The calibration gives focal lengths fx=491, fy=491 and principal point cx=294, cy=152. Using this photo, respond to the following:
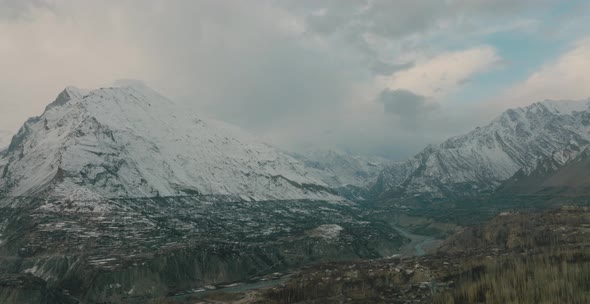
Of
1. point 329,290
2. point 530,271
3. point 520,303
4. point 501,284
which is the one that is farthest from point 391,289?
point 329,290

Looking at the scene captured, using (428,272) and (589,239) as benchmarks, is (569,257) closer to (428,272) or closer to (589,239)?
(428,272)

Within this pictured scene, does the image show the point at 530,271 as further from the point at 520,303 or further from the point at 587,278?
the point at 520,303

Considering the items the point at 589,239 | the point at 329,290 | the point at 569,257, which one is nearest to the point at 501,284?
the point at 569,257

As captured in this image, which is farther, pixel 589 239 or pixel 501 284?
pixel 589 239

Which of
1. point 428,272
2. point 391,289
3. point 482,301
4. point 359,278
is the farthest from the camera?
point 359,278

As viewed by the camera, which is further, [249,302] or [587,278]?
[249,302]

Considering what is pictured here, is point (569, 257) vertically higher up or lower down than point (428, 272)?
higher up

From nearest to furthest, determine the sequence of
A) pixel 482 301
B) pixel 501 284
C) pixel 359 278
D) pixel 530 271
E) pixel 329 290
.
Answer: pixel 482 301, pixel 501 284, pixel 530 271, pixel 329 290, pixel 359 278

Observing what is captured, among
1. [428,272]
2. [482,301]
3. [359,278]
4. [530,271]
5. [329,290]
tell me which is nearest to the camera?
[482,301]

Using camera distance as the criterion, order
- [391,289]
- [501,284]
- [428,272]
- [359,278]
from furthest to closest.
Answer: [359,278], [428,272], [391,289], [501,284]
